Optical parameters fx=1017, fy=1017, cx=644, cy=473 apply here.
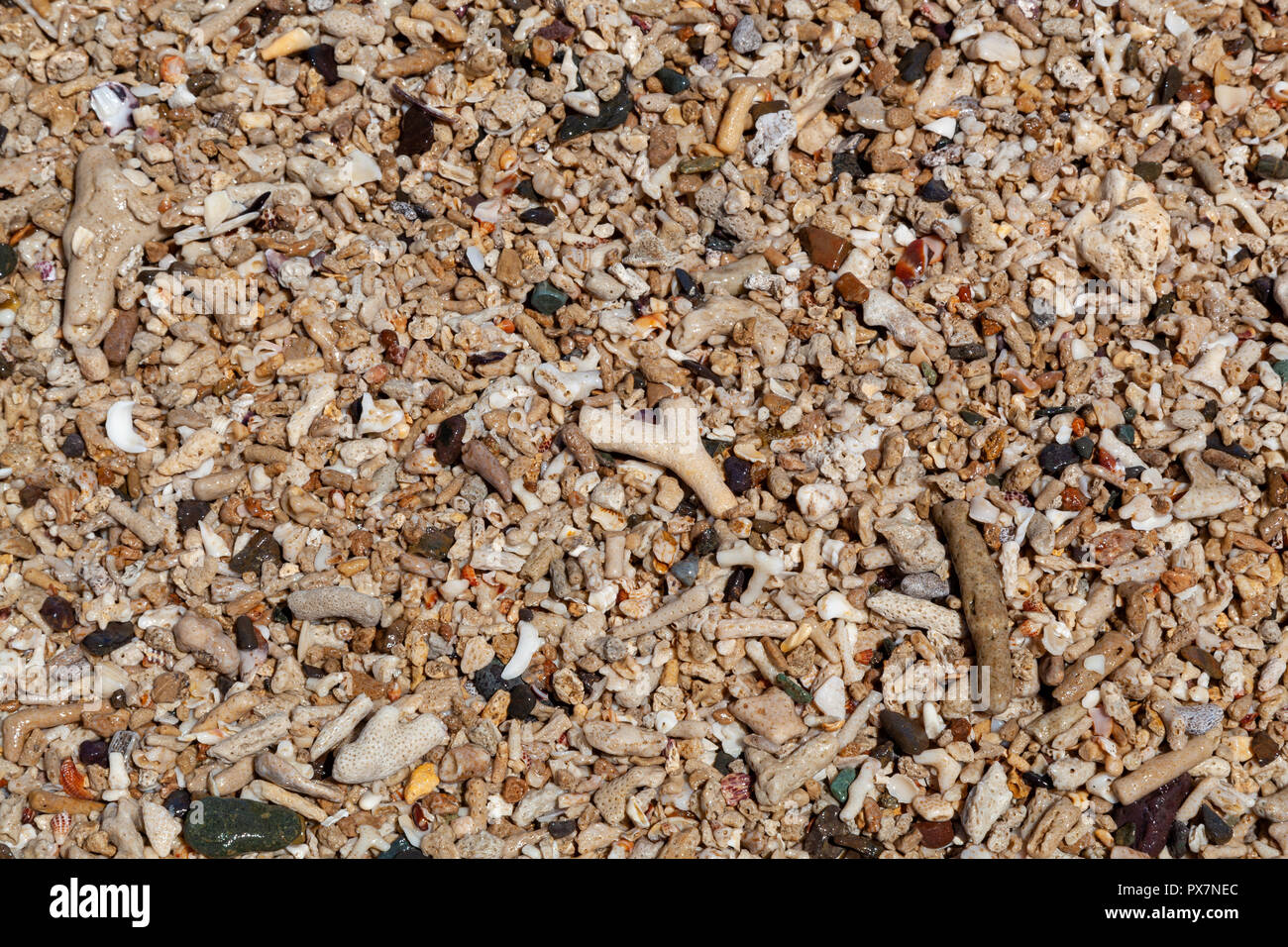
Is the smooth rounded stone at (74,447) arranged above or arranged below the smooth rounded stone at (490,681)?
above

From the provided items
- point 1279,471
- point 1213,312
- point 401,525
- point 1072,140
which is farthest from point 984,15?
point 401,525

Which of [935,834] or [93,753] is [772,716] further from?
[93,753]

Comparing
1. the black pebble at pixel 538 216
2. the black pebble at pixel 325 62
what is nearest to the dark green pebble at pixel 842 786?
the black pebble at pixel 538 216

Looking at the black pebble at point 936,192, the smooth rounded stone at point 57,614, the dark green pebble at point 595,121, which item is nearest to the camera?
the smooth rounded stone at point 57,614

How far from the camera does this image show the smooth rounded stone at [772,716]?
3203mm

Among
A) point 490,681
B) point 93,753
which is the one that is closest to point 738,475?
point 490,681

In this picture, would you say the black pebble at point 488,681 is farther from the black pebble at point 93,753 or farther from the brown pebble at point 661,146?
the brown pebble at point 661,146

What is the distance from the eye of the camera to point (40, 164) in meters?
4.04

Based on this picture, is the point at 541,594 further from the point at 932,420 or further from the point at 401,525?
the point at 932,420

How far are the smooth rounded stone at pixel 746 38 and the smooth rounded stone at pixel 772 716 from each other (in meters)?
2.57

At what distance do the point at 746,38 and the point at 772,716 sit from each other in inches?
106

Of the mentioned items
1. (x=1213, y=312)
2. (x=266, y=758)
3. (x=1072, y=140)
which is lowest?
(x=266, y=758)

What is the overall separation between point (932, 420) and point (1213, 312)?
1160 millimetres

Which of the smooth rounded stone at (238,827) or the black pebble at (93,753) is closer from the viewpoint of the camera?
the smooth rounded stone at (238,827)
